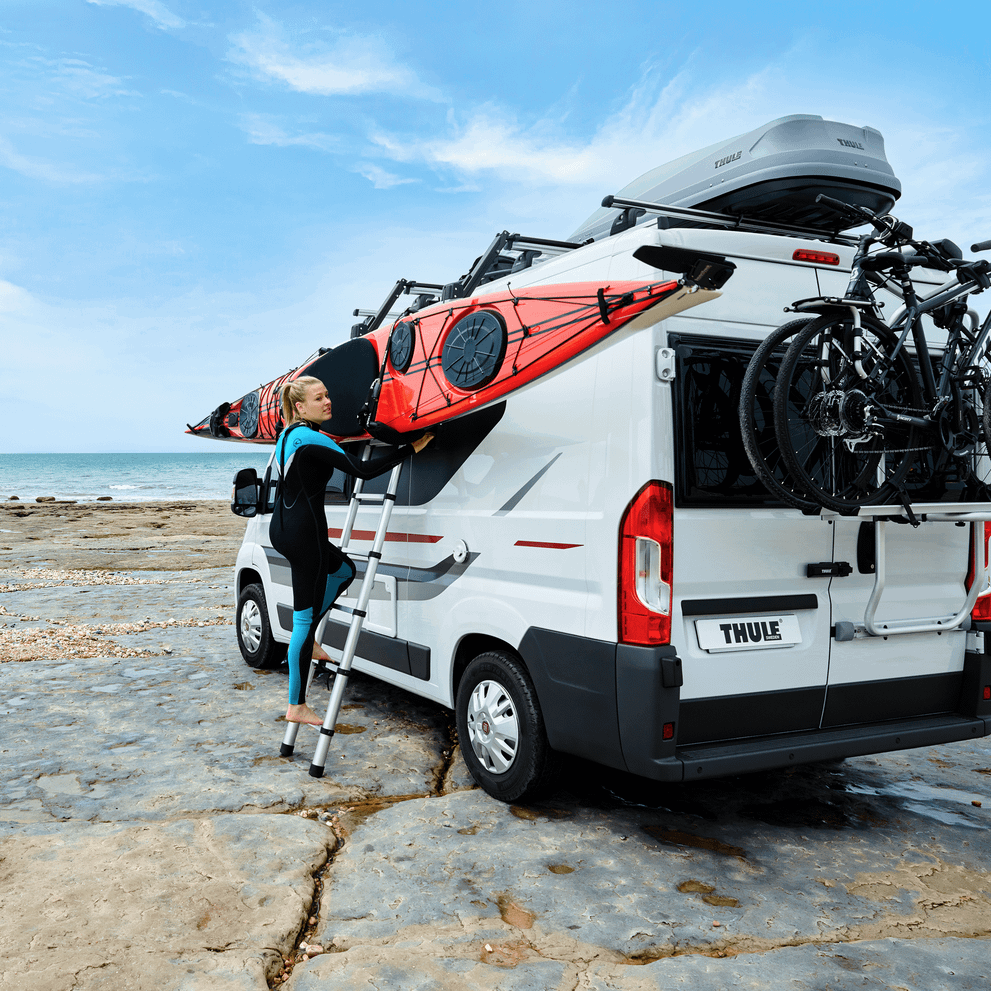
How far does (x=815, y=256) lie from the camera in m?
3.73

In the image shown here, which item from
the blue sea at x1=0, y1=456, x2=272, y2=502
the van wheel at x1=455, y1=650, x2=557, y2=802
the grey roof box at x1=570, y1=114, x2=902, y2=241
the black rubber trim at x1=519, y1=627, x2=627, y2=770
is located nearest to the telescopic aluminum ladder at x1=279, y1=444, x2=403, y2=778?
the van wheel at x1=455, y1=650, x2=557, y2=802

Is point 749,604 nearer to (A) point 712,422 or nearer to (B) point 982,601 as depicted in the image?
(A) point 712,422

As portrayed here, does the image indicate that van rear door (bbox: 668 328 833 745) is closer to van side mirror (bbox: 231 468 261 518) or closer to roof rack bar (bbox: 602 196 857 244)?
roof rack bar (bbox: 602 196 857 244)

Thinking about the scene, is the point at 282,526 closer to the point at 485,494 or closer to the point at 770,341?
the point at 485,494

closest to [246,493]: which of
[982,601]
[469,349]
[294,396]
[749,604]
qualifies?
[294,396]

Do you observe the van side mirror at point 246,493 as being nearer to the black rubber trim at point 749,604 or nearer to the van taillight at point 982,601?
the black rubber trim at point 749,604

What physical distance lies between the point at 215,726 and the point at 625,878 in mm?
2955

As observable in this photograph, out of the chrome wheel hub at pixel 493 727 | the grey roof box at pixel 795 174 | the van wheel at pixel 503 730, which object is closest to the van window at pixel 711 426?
the grey roof box at pixel 795 174

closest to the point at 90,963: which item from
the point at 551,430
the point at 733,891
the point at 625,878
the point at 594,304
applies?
the point at 625,878

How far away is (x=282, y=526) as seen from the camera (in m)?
4.64

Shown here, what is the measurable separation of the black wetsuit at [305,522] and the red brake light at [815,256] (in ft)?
6.83

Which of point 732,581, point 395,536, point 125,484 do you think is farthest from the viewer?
point 125,484

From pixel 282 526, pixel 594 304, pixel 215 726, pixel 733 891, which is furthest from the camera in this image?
pixel 215 726

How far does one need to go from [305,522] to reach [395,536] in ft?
1.82
